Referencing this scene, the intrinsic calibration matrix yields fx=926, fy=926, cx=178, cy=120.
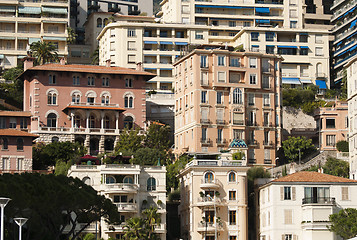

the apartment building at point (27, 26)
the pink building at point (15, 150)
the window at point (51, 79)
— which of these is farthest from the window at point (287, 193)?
the apartment building at point (27, 26)

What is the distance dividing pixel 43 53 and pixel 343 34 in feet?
195

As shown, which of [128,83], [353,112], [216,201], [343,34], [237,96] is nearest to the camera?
[216,201]

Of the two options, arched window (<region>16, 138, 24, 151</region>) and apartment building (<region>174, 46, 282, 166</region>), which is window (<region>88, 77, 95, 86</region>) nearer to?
apartment building (<region>174, 46, 282, 166</region>)

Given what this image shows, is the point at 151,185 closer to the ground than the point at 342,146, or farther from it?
closer to the ground

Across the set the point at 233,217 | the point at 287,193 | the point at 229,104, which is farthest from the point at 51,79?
the point at 287,193

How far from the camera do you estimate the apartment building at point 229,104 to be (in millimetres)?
130500

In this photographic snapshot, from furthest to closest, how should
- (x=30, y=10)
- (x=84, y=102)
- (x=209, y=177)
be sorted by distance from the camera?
(x=30, y=10) → (x=84, y=102) → (x=209, y=177)

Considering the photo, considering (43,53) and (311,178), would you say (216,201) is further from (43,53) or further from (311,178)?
(43,53)

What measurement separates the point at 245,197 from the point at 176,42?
6392 centimetres

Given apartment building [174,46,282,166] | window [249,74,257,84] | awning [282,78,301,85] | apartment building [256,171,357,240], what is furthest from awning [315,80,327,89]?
apartment building [256,171,357,240]

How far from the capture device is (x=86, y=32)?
7707 inches

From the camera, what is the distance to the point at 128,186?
106 metres

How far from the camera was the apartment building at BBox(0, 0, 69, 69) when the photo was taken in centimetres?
17425

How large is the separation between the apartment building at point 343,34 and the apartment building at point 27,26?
5192cm
